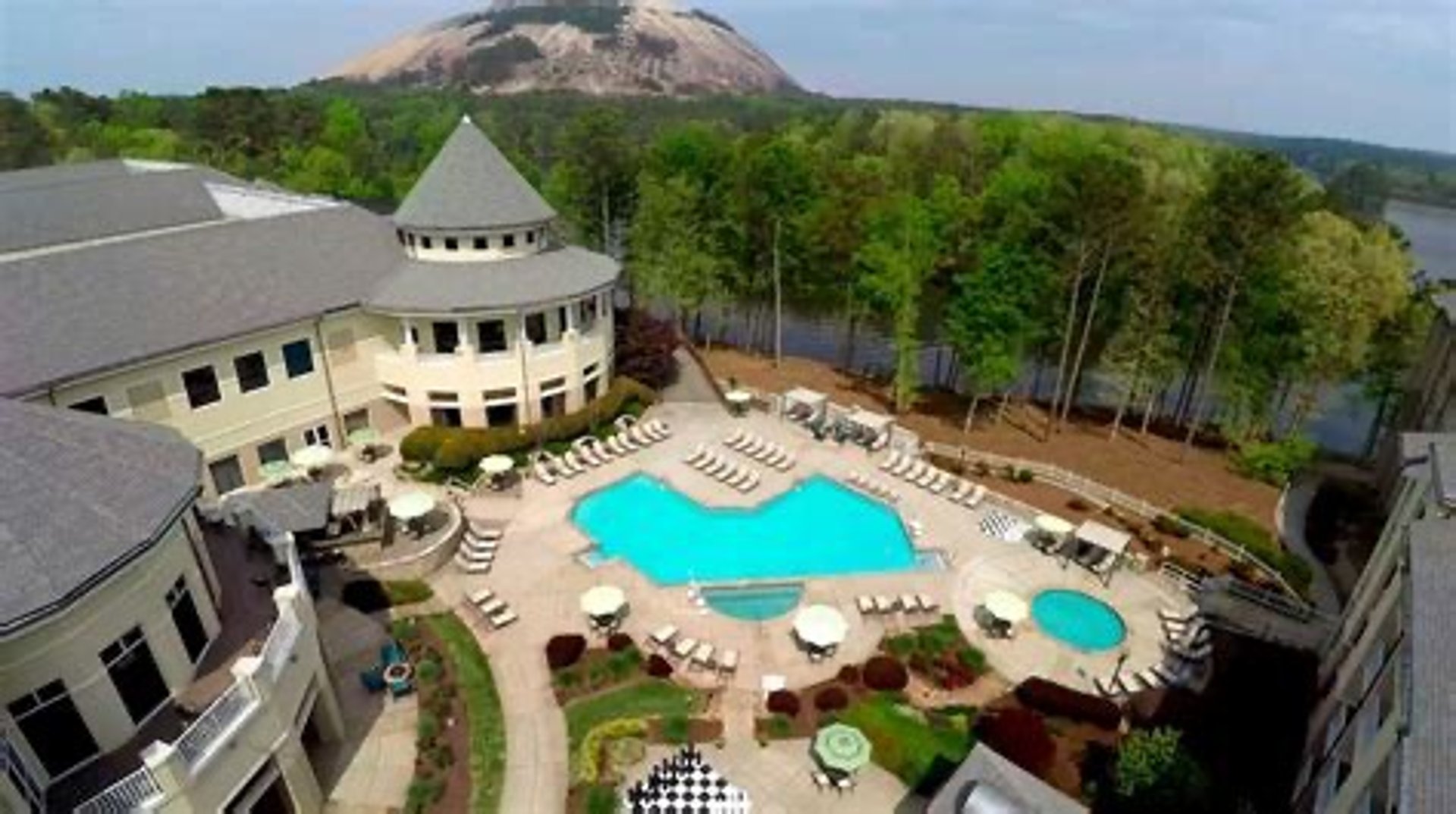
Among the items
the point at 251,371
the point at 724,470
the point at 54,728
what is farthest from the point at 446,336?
the point at 54,728

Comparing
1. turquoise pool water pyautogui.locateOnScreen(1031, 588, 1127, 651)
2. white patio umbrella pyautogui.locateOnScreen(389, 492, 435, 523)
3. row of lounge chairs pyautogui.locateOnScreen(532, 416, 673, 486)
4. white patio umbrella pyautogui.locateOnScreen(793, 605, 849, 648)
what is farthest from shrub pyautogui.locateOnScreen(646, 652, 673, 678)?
turquoise pool water pyautogui.locateOnScreen(1031, 588, 1127, 651)

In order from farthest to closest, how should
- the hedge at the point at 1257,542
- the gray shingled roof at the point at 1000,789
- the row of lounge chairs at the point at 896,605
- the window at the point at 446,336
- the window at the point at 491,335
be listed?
the window at the point at 491,335
the window at the point at 446,336
the hedge at the point at 1257,542
the row of lounge chairs at the point at 896,605
the gray shingled roof at the point at 1000,789

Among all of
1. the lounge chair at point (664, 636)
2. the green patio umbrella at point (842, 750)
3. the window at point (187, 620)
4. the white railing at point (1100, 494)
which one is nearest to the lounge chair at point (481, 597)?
the lounge chair at point (664, 636)

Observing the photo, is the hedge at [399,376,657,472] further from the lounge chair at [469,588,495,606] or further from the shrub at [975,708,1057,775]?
the shrub at [975,708,1057,775]

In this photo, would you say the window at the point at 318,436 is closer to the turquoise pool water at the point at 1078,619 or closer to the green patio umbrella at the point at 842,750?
the green patio umbrella at the point at 842,750

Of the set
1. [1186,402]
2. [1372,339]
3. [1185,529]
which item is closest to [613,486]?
[1185,529]

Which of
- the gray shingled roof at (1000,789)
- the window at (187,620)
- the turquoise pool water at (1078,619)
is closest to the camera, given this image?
the gray shingled roof at (1000,789)

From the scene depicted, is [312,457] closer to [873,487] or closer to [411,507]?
[411,507]
